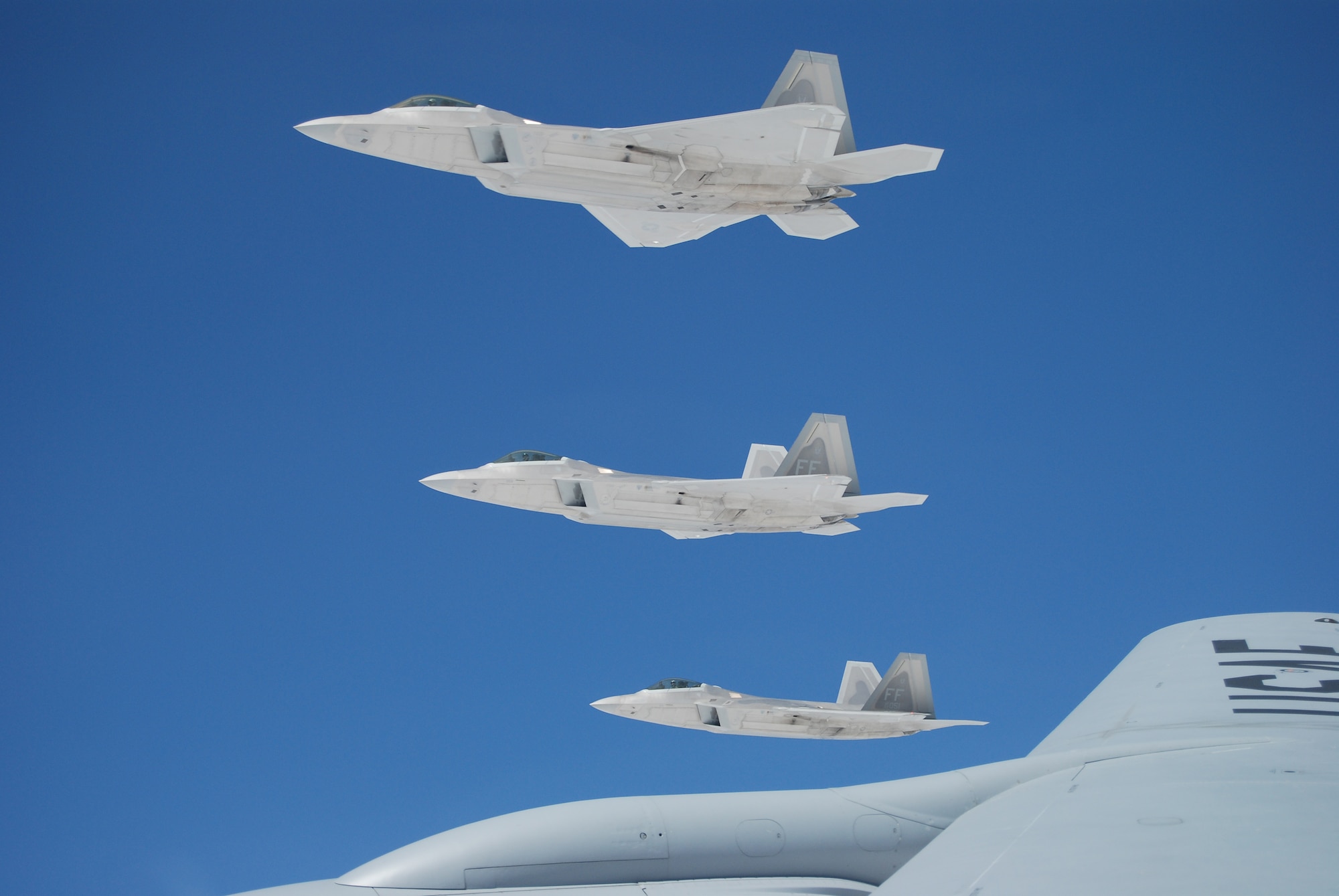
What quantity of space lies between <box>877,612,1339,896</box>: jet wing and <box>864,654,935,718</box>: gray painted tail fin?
1974 centimetres

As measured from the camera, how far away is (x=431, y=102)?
19.2 m

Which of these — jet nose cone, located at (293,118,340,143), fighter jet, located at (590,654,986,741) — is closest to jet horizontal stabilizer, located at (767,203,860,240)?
jet nose cone, located at (293,118,340,143)

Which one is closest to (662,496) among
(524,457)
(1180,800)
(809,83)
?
(524,457)

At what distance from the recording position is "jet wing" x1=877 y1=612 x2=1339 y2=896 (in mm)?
5398

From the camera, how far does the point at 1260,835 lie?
5918 mm

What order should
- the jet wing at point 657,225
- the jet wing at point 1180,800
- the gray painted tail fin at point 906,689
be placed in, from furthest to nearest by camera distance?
the gray painted tail fin at point 906,689
the jet wing at point 657,225
the jet wing at point 1180,800

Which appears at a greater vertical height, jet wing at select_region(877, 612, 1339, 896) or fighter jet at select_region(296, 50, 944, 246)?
fighter jet at select_region(296, 50, 944, 246)

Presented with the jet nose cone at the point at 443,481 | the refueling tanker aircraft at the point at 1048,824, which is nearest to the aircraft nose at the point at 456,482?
the jet nose cone at the point at 443,481

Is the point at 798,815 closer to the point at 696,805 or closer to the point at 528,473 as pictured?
the point at 696,805

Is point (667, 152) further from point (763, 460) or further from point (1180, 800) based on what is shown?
point (1180, 800)

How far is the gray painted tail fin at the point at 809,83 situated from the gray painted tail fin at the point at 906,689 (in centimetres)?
1811

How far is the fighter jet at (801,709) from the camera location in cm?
3086

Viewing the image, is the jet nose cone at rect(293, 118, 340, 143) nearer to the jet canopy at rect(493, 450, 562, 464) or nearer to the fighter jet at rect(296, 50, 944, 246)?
the fighter jet at rect(296, 50, 944, 246)

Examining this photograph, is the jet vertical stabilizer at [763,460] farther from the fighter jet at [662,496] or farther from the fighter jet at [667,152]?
the fighter jet at [667,152]
